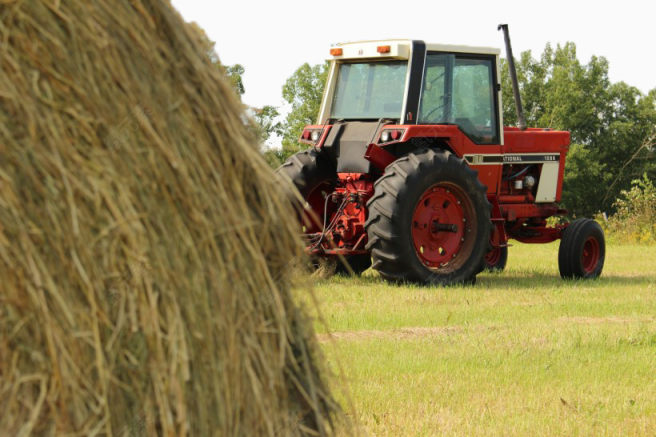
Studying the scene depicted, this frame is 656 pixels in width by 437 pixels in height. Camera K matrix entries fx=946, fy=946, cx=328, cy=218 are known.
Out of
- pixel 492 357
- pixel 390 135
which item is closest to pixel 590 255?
pixel 390 135

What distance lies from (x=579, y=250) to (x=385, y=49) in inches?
129

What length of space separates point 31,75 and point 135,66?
29cm

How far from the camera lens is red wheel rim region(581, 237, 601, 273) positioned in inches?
443

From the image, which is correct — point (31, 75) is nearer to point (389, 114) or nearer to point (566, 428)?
point (566, 428)

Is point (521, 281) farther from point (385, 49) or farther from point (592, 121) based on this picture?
point (592, 121)

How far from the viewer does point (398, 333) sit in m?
6.72

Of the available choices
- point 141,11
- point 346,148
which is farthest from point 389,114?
point 141,11

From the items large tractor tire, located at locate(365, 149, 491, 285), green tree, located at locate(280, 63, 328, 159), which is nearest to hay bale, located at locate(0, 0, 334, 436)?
large tractor tire, located at locate(365, 149, 491, 285)

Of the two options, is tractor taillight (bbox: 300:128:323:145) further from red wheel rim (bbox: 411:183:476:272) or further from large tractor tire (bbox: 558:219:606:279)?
large tractor tire (bbox: 558:219:606:279)

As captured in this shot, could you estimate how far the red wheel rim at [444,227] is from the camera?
9.73m

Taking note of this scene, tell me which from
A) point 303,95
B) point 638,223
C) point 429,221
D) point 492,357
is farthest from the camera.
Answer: point 303,95

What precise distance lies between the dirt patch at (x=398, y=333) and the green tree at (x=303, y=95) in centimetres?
3499

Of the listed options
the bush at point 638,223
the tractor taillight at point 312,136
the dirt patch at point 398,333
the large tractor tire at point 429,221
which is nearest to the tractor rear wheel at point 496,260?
the large tractor tire at point 429,221

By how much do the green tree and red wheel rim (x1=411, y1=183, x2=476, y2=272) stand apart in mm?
31974
